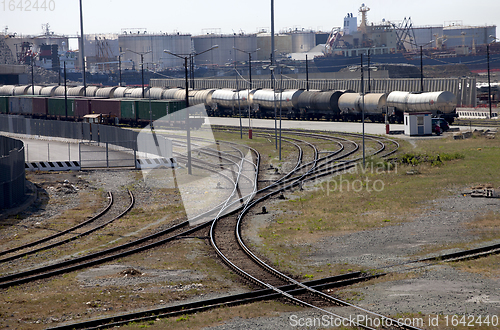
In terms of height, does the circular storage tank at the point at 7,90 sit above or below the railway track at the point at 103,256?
above

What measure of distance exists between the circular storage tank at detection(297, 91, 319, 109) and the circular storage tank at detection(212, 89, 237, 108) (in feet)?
38.6

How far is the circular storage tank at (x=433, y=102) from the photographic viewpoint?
2104 inches

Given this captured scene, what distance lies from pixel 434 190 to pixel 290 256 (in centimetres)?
1223

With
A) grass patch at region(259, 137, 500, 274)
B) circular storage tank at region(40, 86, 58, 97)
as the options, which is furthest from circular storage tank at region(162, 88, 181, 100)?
grass patch at region(259, 137, 500, 274)

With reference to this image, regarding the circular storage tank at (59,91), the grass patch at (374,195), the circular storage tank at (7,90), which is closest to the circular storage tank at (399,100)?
the grass patch at (374,195)

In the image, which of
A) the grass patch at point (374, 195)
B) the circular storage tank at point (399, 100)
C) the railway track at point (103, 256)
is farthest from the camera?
the circular storage tank at point (399, 100)

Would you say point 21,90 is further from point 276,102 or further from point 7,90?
point 276,102

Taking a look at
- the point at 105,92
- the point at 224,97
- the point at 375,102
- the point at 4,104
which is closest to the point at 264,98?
the point at 224,97

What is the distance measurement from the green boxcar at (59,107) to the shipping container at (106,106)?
5.27 m

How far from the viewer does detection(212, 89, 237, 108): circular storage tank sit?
75188mm

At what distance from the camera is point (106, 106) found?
7012 centimetres

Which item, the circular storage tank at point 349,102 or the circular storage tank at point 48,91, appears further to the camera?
the circular storage tank at point 48,91

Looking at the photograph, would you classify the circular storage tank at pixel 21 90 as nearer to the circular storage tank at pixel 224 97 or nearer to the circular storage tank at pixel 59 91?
the circular storage tank at pixel 59 91

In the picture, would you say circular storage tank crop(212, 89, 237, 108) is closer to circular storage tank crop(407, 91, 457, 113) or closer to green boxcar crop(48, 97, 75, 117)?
green boxcar crop(48, 97, 75, 117)
